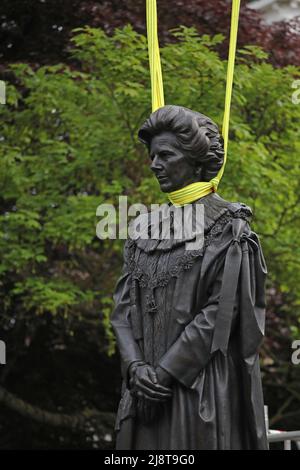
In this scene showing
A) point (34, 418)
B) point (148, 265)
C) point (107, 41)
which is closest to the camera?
point (148, 265)

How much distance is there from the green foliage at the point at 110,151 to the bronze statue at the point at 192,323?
6.73 m

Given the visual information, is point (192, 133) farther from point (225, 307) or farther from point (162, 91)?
point (225, 307)

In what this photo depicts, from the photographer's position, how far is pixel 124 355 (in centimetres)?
573

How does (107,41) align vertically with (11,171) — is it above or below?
above

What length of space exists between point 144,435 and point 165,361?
1.38 ft

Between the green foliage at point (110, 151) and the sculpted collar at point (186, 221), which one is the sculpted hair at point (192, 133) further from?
the green foliage at point (110, 151)

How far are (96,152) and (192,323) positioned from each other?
7.93 meters

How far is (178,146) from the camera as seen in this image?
5.89 metres

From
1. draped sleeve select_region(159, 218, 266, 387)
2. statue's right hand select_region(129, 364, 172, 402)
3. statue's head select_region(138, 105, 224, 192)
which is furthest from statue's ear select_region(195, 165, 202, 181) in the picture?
statue's right hand select_region(129, 364, 172, 402)

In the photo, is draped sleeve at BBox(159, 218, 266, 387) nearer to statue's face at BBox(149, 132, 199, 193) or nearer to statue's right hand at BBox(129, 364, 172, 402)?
statue's right hand at BBox(129, 364, 172, 402)

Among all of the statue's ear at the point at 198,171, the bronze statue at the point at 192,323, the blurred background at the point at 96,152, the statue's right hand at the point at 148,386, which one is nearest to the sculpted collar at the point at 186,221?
the bronze statue at the point at 192,323
